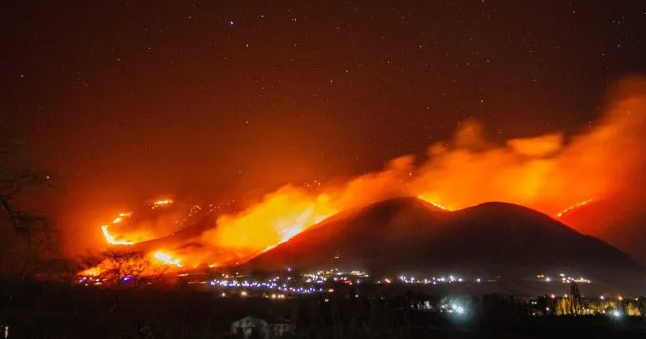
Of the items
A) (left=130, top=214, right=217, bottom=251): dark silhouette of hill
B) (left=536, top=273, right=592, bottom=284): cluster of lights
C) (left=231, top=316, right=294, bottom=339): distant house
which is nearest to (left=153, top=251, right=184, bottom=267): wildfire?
(left=130, top=214, right=217, bottom=251): dark silhouette of hill

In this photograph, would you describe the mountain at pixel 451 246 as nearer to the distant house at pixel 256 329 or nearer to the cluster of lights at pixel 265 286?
the cluster of lights at pixel 265 286

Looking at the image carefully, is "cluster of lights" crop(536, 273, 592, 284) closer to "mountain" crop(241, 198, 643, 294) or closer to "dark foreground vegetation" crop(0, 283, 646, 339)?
"mountain" crop(241, 198, 643, 294)

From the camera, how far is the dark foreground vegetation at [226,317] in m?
30.6

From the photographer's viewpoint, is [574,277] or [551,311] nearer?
[551,311]

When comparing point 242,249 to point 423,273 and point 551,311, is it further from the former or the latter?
point 551,311

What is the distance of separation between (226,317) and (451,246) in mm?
84432

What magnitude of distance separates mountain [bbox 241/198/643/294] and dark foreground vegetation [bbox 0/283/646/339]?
2080 inches

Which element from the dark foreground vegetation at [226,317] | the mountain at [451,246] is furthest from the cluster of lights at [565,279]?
the dark foreground vegetation at [226,317]

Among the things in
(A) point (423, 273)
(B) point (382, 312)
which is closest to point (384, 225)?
→ (A) point (423, 273)

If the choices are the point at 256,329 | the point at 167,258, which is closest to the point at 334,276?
the point at 167,258

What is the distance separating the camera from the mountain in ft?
339

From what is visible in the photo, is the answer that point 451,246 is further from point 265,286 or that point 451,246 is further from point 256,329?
point 256,329

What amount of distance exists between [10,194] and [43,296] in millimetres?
21327

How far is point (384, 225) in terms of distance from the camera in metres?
140
